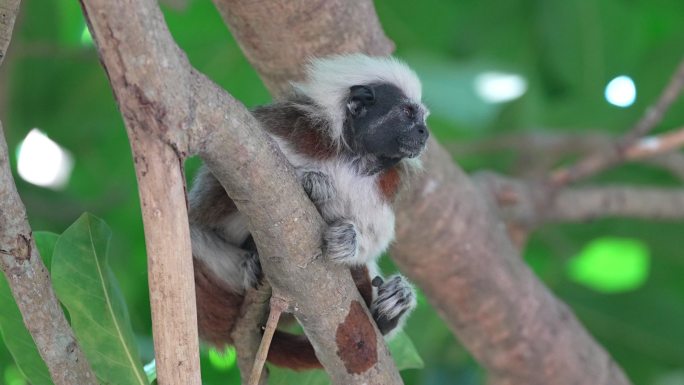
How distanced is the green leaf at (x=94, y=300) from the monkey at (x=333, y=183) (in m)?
0.37

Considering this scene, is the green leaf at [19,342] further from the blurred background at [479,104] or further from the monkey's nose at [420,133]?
the blurred background at [479,104]

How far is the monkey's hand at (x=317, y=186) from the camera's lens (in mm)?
2387

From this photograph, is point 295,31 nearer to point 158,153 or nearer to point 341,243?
point 341,243

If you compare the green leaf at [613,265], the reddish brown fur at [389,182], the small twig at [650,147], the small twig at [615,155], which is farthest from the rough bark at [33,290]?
the green leaf at [613,265]

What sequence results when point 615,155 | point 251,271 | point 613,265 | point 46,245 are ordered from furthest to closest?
point 613,265 → point 615,155 → point 251,271 → point 46,245

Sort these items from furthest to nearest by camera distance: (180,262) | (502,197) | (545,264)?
(545,264)
(502,197)
(180,262)

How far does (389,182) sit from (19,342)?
40.9 inches

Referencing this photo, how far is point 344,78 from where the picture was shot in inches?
104

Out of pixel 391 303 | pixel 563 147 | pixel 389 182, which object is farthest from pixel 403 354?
pixel 563 147

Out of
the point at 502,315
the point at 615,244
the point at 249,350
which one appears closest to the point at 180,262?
the point at 249,350

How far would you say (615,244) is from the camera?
19.1 feet

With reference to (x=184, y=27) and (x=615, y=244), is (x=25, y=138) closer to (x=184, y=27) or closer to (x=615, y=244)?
(x=184, y=27)

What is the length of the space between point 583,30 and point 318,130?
218 cm

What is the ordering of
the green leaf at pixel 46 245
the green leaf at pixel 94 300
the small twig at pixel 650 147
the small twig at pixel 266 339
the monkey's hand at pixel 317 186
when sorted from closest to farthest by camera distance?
the small twig at pixel 266 339
the green leaf at pixel 94 300
the green leaf at pixel 46 245
the monkey's hand at pixel 317 186
the small twig at pixel 650 147
